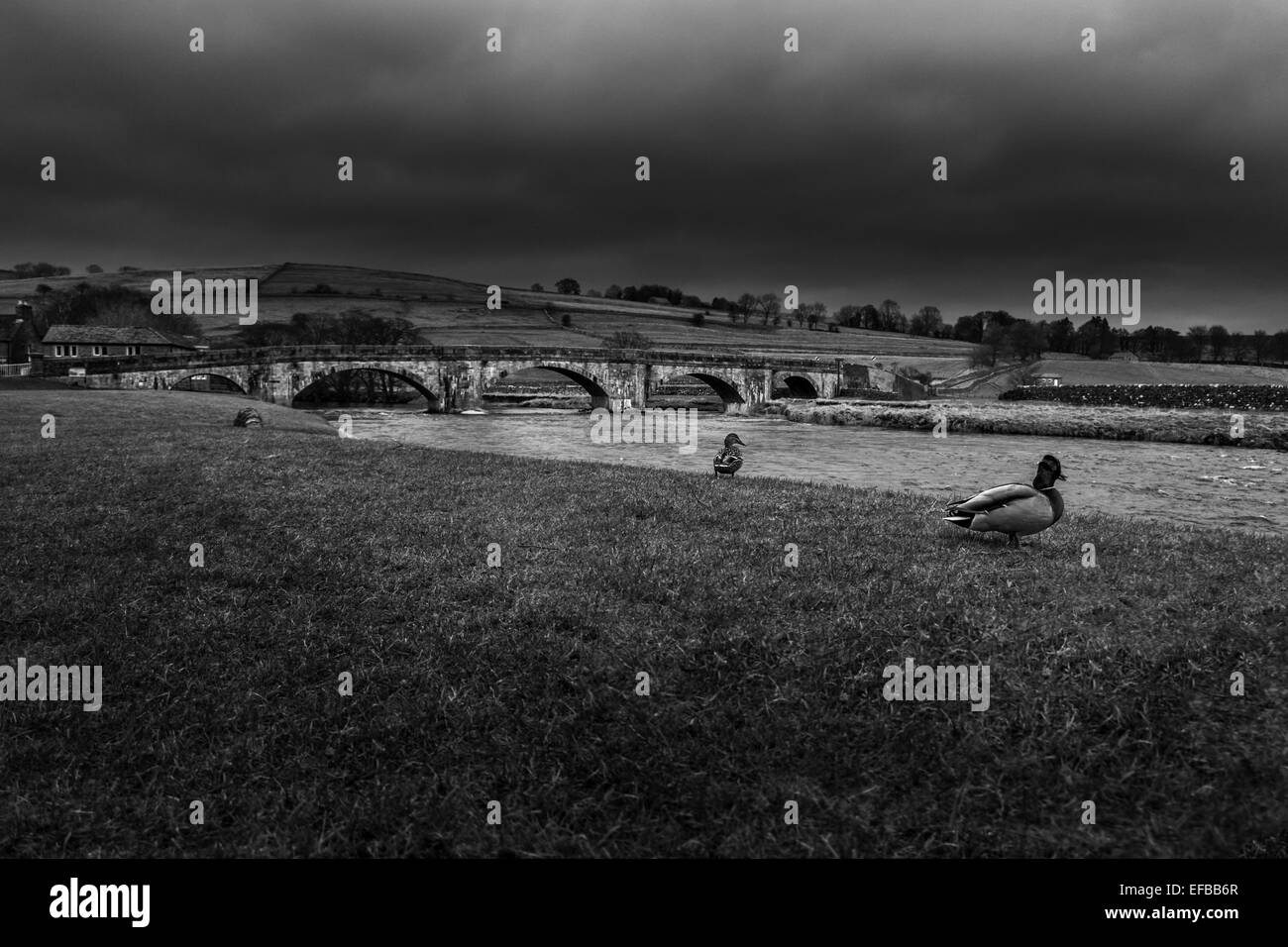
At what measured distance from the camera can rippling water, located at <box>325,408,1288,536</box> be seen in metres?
17.8

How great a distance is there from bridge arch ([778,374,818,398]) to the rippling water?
141 feet

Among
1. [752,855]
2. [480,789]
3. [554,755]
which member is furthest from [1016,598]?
[480,789]

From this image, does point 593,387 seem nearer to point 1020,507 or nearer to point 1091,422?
point 1091,422

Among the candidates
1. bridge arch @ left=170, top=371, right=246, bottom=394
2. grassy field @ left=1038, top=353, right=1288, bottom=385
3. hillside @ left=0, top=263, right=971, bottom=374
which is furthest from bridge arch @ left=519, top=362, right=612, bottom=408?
grassy field @ left=1038, top=353, right=1288, bottom=385

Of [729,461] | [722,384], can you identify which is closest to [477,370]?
[722,384]

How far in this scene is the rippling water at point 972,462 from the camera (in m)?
17.8

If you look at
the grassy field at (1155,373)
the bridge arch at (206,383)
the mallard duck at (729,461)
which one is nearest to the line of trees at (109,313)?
the bridge arch at (206,383)

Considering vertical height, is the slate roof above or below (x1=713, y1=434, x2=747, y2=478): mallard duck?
above

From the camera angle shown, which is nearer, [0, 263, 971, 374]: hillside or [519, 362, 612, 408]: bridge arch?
[519, 362, 612, 408]: bridge arch

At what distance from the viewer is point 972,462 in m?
28.2

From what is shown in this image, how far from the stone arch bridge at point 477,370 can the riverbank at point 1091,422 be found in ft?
83.4

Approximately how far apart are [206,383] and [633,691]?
291ft

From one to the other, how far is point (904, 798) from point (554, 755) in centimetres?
253

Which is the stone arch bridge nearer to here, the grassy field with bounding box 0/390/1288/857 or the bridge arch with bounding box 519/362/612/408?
the bridge arch with bounding box 519/362/612/408
